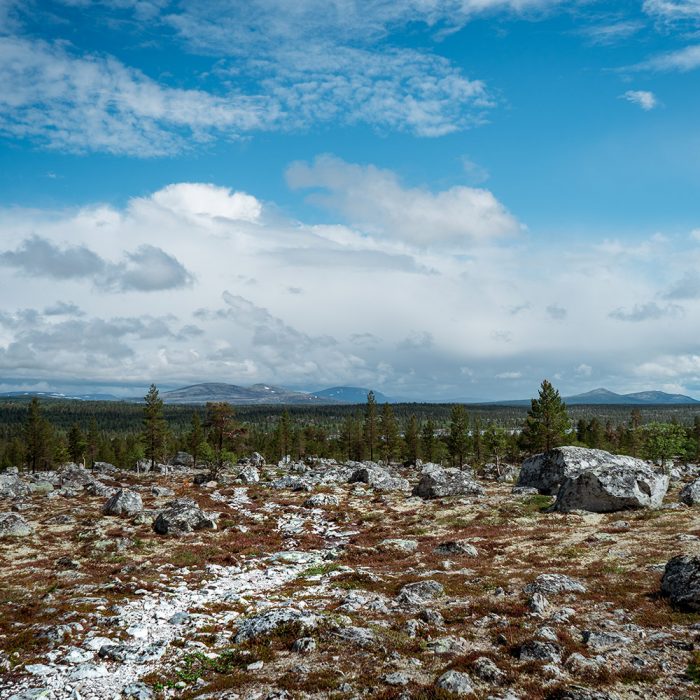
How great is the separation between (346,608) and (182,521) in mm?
22962

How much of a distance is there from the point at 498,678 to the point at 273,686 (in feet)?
20.1

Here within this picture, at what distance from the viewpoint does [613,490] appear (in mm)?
41562

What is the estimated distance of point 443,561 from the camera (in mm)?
27781

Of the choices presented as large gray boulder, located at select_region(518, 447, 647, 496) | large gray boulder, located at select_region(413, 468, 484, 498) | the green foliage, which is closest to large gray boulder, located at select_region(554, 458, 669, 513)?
large gray boulder, located at select_region(518, 447, 647, 496)

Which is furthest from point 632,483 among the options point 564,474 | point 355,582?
point 355,582

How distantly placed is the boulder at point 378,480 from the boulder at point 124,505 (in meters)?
31.8

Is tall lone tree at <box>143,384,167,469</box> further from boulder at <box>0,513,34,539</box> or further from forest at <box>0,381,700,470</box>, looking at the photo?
boulder at <box>0,513,34,539</box>

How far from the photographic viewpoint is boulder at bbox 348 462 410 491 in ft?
219

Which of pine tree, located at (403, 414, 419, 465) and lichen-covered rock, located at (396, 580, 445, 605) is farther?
pine tree, located at (403, 414, 419, 465)

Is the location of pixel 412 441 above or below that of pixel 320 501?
below

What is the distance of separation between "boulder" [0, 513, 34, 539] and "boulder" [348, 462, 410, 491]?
136 ft

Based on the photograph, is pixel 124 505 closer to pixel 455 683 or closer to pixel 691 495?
pixel 455 683

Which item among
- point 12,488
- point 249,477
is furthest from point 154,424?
point 12,488

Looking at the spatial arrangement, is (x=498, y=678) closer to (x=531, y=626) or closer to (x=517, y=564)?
(x=531, y=626)
